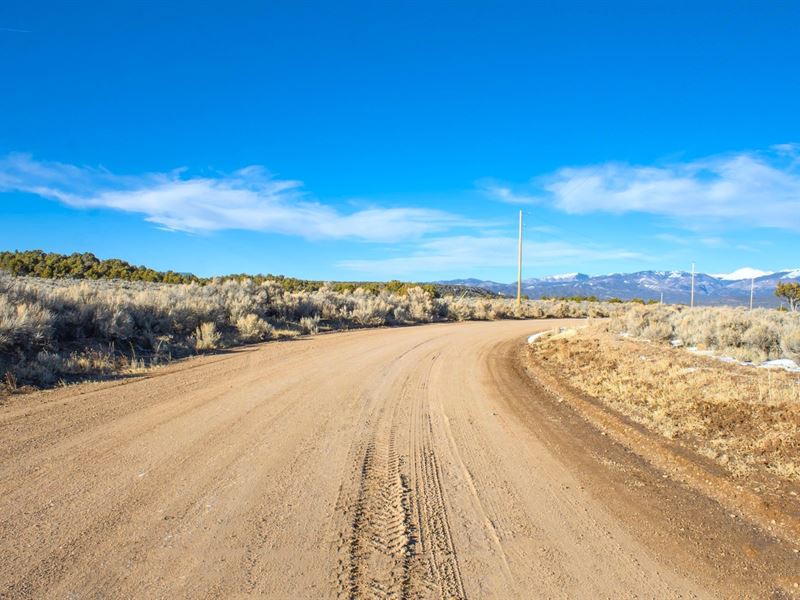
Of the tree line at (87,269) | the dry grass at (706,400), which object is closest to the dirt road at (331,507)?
the dry grass at (706,400)

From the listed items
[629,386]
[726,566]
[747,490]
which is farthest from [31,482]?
[629,386]

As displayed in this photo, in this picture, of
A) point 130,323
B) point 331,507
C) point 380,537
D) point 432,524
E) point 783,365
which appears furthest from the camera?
point 130,323

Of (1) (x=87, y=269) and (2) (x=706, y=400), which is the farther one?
(1) (x=87, y=269)

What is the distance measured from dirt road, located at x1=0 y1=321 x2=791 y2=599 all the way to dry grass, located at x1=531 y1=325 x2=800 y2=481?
3.48 feet

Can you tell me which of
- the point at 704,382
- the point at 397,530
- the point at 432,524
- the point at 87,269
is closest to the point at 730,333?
the point at 704,382

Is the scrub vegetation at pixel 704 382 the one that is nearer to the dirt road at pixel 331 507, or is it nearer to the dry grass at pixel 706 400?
the dry grass at pixel 706 400

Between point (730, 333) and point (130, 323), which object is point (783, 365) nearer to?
point (730, 333)

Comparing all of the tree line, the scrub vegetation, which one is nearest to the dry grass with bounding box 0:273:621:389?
the scrub vegetation

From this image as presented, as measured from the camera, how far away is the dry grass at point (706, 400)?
484 centimetres

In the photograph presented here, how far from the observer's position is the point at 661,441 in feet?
17.7

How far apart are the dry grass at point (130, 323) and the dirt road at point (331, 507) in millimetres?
2061

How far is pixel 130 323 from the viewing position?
36.7ft

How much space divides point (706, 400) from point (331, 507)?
550 cm

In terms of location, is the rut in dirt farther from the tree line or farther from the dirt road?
the tree line
